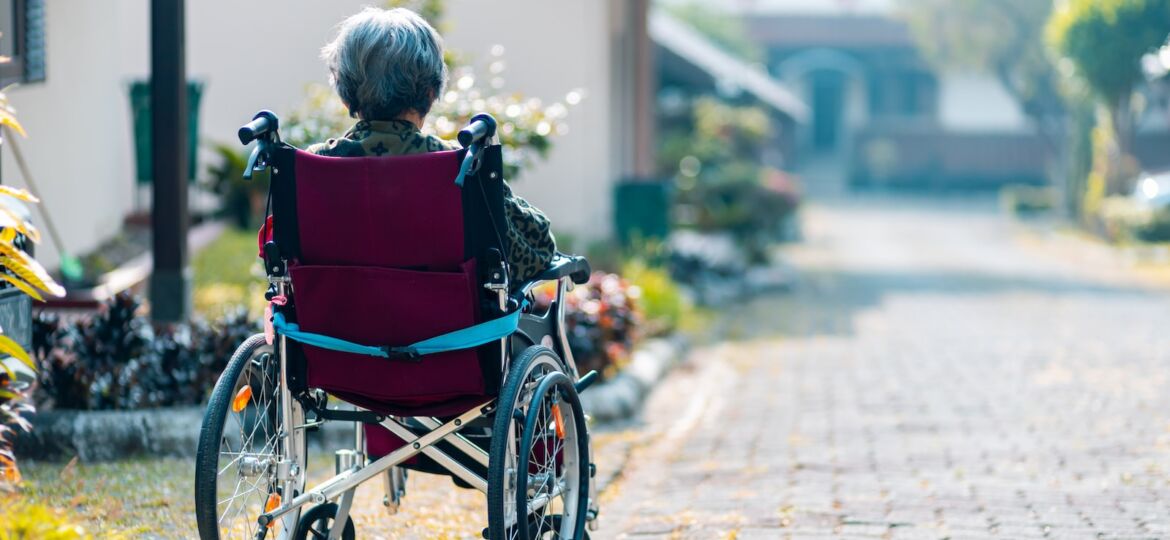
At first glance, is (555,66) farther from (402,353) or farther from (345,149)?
(402,353)

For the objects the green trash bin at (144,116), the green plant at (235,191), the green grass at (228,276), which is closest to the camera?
the green grass at (228,276)

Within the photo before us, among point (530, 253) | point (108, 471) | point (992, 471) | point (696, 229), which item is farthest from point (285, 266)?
point (696, 229)

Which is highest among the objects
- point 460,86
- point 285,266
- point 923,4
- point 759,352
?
point 923,4

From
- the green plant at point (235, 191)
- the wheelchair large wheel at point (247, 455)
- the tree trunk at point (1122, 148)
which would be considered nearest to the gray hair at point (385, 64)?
the wheelchair large wheel at point (247, 455)

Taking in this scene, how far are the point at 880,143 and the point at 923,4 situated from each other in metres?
3.71

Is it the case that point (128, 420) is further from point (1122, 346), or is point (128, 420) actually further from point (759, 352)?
point (1122, 346)

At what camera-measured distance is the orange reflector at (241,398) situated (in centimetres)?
367

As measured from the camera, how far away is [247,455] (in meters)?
3.71

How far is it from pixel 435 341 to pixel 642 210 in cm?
1069

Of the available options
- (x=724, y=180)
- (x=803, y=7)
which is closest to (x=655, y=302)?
(x=724, y=180)

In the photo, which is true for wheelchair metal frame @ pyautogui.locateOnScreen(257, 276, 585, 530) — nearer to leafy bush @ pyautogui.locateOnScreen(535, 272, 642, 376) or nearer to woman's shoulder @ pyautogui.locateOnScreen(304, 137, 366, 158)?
woman's shoulder @ pyautogui.locateOnScreen(304, 137, 366, 158)

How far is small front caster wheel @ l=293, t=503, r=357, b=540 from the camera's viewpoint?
390cm

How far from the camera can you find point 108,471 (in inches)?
208

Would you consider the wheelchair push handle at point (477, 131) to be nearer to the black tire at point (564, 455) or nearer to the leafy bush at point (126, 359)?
the black tire at point (564, 455)
